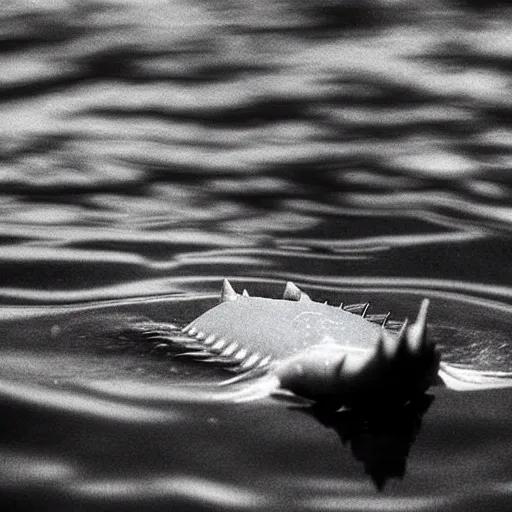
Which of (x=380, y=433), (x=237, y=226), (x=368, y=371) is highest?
(x=368, y=371)

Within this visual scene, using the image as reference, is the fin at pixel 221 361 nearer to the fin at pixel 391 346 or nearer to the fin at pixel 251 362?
the fin at pixel 251 362

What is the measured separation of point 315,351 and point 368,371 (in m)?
0.13

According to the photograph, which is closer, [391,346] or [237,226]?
[391,346]

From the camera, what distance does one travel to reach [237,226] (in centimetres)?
323

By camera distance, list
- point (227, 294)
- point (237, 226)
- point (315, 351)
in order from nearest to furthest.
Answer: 1. point (315, 351)
2. point (227, 294)
3. point (237, 226)

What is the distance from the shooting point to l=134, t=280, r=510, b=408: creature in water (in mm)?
1938

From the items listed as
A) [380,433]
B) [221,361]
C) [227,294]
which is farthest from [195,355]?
[380,433]

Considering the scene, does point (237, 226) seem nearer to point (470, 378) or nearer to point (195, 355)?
point (195, 355)

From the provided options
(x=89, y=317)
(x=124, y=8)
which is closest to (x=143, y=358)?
(x=89, y=317)

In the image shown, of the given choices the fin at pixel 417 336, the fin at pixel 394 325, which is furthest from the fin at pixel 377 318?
the fin at pixel 417 336

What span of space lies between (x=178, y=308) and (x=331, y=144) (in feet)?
4.41

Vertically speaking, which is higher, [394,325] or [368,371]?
[368,371]

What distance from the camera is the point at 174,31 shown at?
4.79 m

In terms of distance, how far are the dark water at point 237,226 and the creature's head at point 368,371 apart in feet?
0.11
